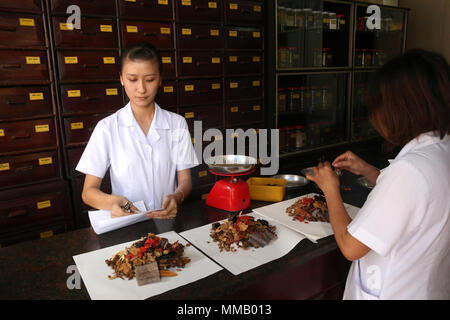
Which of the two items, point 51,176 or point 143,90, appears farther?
→ point 51,176

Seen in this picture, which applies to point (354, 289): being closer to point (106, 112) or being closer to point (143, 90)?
point (143, 90)

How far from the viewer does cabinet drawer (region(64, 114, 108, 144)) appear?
264cm

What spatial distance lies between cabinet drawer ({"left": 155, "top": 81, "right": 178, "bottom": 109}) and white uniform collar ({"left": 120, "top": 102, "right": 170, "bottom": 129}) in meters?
1.07

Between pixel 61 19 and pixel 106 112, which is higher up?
pixel 61 19

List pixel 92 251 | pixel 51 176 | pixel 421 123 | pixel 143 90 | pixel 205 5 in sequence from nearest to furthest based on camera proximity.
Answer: pixel 421 123
pixel 92 251
pixel 143 90
pixel 51 176
pixel 205 5

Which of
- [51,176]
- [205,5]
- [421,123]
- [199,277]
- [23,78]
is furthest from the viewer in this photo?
[205,5]

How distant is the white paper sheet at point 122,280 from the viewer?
3.42 ft

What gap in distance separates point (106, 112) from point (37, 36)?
684mm

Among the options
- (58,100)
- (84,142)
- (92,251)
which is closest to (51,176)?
(84,142)

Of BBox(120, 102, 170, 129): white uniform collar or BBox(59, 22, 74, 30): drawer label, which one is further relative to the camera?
BBox(59, 22, 74, 30): drawer label

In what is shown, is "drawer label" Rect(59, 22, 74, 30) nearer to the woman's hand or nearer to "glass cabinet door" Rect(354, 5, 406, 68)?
the woman's hand

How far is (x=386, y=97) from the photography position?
1002 mm

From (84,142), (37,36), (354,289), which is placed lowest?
(354,289)

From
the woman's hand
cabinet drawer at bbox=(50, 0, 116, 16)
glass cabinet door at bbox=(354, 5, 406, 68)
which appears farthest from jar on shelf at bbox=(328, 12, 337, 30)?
the woman's hand
